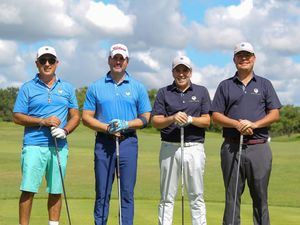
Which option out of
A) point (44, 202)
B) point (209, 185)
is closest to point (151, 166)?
point (209, 185)

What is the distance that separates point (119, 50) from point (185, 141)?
1.31 metres

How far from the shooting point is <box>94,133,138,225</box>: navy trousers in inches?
264

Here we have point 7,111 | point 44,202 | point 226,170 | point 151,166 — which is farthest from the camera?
point 7,111

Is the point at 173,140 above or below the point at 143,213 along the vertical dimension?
above

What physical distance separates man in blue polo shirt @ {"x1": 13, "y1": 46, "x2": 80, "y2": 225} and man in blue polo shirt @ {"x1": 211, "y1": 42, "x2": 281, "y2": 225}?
1.85 meters

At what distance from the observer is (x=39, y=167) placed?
271 inches

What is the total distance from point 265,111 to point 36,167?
2758 millimetres

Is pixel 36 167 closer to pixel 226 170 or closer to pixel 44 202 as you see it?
pixel 226 170

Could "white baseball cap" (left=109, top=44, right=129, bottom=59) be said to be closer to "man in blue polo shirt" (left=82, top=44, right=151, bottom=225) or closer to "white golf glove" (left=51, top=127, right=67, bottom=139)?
"man in blue polo shirt" (left=82, top=44, right=151, bottom=225)

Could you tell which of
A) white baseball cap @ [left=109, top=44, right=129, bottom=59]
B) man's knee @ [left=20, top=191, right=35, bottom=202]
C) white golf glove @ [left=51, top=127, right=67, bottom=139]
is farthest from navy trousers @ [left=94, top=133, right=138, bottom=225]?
white baseball cap @ [left=109, top=44, right=129, bottom=59]

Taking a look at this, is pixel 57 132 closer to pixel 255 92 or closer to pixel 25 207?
pixel 25 207

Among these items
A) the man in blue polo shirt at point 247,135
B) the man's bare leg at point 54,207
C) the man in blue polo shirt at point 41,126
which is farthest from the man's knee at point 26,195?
the man in blue polo shirt at point 247,135

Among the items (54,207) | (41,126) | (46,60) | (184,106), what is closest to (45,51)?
(46,60)

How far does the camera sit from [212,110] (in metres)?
6.77
